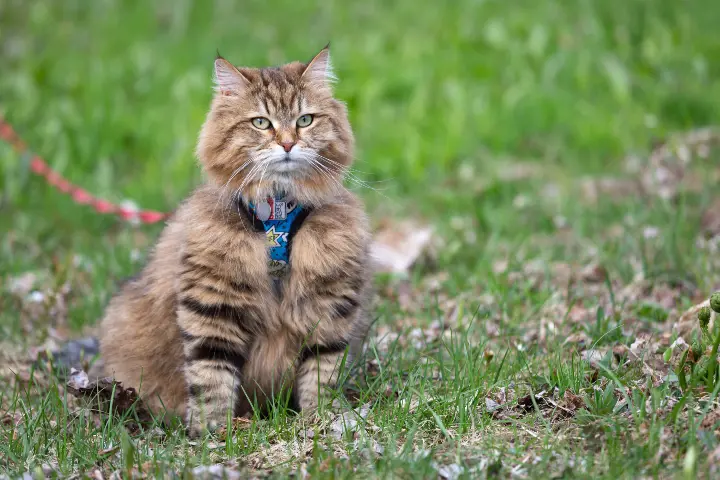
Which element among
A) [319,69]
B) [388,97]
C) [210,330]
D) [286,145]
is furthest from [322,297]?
[388,97]

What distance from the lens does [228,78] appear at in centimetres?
354

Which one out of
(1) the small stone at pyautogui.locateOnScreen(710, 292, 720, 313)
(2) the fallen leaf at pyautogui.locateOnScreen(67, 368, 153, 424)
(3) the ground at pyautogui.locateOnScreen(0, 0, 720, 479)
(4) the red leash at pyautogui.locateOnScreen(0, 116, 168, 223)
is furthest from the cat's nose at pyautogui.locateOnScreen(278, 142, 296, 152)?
(4) the red leash at pyautogui.locateOnScreen(0, 116, 168, 223)

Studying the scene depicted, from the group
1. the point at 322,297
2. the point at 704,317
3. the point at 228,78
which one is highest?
the point at 228,78

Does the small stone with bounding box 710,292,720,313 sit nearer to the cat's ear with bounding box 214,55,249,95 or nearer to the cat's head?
the cat's head

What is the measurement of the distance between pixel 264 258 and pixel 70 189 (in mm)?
3239

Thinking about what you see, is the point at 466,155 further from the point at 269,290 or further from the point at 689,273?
the point at 269,290

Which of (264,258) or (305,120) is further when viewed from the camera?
(305,120)

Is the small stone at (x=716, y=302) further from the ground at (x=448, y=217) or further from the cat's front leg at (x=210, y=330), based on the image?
the cat's front leg at (x=210, y=330)

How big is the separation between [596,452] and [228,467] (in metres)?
1.21

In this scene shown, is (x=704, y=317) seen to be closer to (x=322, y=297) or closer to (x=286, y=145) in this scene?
(x=322, y=297)

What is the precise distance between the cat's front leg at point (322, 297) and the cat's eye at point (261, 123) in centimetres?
40

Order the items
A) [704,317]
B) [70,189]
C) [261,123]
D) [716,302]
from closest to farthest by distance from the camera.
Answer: [716,302] → [704,317] → [261,123] → [70,189]

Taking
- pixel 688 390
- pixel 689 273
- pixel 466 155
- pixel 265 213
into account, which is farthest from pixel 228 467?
pixel 466 155

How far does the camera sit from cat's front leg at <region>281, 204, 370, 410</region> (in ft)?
11.3
